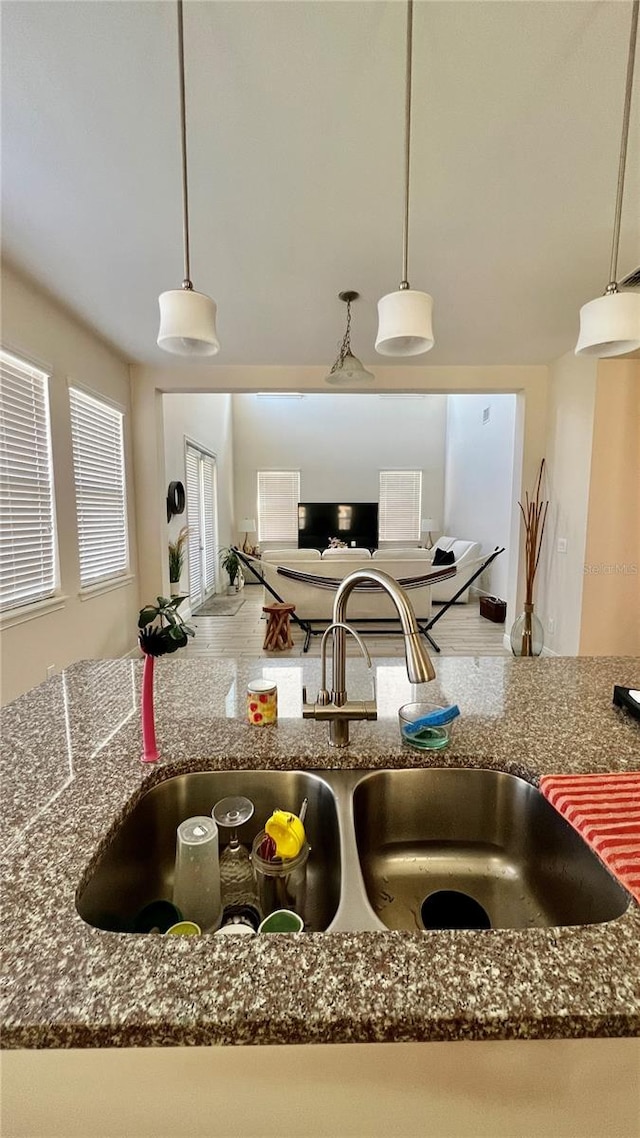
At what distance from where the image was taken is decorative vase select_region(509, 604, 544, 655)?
11.8 ft

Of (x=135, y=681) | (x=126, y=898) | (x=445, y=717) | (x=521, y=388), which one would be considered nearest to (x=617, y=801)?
(x=445, y=717)

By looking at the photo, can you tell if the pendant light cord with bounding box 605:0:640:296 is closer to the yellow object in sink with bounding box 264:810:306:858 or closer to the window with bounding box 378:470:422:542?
the yellow object in sink with bounding box 264:810:306:858

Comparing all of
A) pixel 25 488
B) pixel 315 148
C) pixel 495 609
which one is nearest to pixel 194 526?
pixel 25 488

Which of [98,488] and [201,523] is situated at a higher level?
[98,488]

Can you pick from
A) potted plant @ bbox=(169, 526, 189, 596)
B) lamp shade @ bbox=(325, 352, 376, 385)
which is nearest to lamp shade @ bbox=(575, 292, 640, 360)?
lamp shade @ bbox=(325, 352, 376, 385)

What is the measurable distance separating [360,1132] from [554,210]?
2.78m

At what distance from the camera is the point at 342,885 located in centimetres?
62

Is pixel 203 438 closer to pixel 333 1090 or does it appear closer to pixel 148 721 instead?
pixel 148 721

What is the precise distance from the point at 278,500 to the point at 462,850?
8.24 metres

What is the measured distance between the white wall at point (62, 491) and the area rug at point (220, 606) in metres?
2.09

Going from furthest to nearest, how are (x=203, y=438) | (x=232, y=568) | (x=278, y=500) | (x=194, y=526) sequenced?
1. (x=278, y=500)
2. (x=232, y=568)
3. (x=203, y=438)
4. (x=194, y=526)

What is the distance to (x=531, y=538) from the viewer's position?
3744 millimetres

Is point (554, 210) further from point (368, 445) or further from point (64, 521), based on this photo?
point (368, 445)

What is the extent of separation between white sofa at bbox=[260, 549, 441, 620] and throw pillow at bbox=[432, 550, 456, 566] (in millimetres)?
1927
